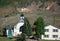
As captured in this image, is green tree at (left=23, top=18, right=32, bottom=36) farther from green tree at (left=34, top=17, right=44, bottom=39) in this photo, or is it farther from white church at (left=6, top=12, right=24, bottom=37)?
white church at (left=6, top=12, right=24, bottom=37)

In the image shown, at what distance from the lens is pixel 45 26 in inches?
458

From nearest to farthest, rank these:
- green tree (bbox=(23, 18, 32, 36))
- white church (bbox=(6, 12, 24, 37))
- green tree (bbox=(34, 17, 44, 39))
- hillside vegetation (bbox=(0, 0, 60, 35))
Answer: green tree (bbox=(23, 18, 32, 36)), green tree (bbox=(34, 17, 44, 39)), hillside vegetation (bbox=(0, 0, 60, 35)), white church (bbox=(6, 12, 24, 37))

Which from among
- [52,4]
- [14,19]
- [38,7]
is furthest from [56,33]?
[52,4]

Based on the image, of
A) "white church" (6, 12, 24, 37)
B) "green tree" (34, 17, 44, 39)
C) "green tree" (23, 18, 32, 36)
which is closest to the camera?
"green tree" (23, 18, 32, 36)

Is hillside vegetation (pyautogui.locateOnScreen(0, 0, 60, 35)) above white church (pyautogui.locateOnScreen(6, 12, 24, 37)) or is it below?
above

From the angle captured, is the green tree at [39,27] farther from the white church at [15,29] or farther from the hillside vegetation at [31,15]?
the white church at [15,29]

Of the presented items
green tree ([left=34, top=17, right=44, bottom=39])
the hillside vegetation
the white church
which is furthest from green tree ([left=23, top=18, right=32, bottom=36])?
the white church

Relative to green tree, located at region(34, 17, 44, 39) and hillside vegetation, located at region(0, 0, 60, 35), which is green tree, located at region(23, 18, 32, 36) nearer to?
green tree, located at region(34, 17, 44, 39)

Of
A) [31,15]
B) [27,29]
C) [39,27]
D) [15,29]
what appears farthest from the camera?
[31,15]

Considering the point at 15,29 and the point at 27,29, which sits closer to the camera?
the point at 27,29

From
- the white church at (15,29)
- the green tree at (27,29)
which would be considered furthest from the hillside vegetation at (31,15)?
the green tree at (27,29)

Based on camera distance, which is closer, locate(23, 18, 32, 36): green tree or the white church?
locate(23, 18, 32, 36): green tree

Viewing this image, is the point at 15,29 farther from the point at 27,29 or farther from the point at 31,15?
the point at 31,15

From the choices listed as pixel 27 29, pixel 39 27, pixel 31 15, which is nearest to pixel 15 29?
pixel 39 27
